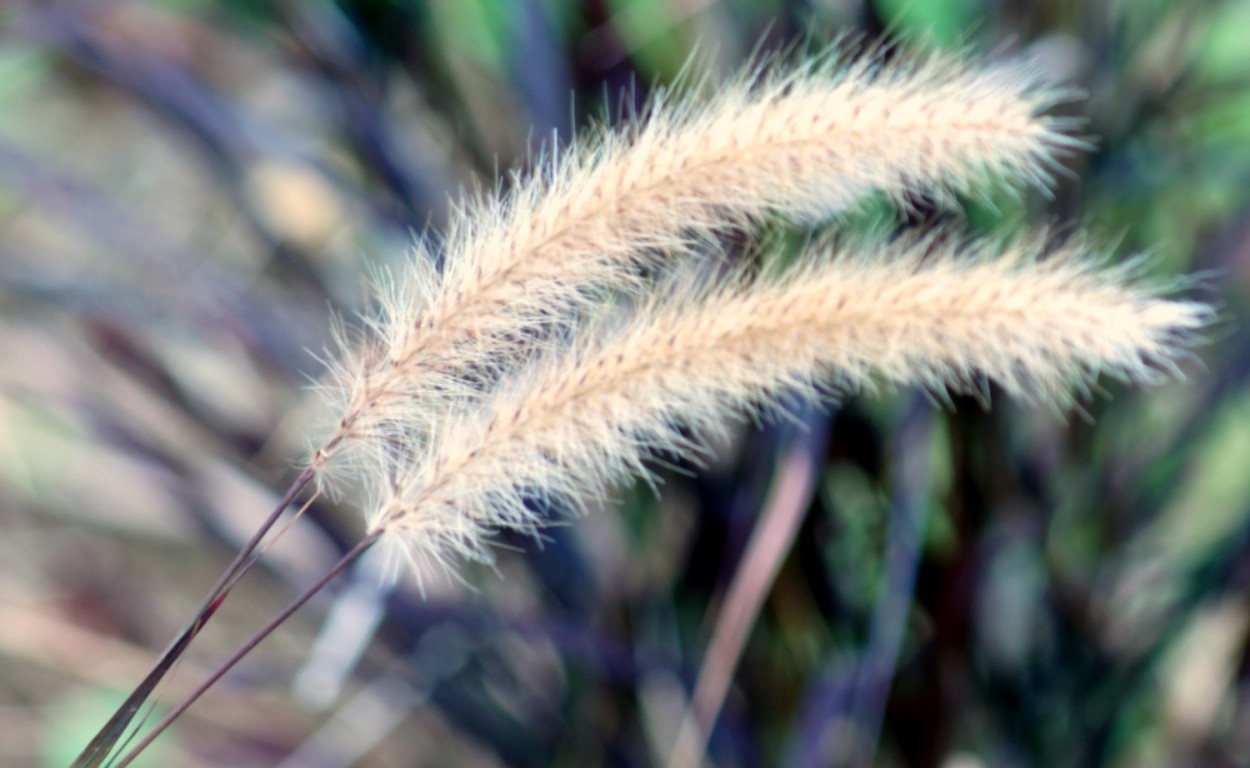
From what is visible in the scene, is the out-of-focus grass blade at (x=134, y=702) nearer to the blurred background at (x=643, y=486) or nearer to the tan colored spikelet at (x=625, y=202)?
the tan colored spikelet at (x=625, y=202)

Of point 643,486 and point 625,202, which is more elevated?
point 643,486

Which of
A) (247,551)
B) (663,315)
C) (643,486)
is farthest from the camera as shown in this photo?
(643,486)

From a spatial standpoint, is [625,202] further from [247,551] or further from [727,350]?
[247,551]

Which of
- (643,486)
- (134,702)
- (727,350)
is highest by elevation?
(643,486)

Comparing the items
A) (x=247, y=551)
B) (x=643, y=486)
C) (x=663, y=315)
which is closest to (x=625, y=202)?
(x=663, y=315)

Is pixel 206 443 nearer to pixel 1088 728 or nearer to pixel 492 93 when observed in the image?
pixel 492 93

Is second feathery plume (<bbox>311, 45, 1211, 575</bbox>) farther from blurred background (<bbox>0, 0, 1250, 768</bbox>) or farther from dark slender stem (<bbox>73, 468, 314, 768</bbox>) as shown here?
blurred background (<bbox>0, 0, 1250, 768</bbox>)

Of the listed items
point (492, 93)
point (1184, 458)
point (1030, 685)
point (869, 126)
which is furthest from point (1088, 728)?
point (492, 93)

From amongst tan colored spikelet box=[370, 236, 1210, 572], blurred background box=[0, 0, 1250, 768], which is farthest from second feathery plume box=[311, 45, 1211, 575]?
blurred background box=[0, 0, 1250, 768]

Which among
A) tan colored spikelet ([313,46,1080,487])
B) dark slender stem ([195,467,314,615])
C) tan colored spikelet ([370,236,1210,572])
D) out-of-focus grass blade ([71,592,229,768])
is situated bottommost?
out-of-focus grass blade ([71,592,229,768])

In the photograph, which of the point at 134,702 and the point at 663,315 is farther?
the point at 663,315
